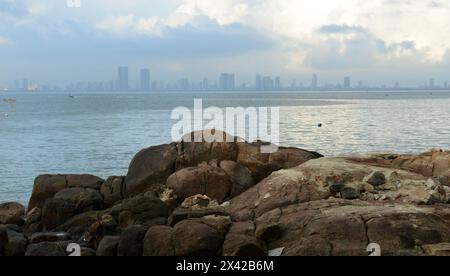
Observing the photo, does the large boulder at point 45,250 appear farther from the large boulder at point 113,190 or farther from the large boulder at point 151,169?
the large boulder at point 151,169

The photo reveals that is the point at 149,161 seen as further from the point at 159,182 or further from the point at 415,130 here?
the point at 415,130

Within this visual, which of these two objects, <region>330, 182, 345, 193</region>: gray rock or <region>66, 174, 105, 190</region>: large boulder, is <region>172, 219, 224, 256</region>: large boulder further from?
<region>66, 174, 105, 190</region>: large boulder

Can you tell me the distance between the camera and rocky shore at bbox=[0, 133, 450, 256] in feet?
41.1

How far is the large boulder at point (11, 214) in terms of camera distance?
804 inches

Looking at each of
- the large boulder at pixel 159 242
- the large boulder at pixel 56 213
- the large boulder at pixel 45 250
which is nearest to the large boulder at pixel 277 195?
the large boulder at pixel 159 242

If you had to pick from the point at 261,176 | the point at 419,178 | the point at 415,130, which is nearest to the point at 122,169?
the point at 261,176

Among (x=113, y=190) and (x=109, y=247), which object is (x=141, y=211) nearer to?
(x=109, y=247)

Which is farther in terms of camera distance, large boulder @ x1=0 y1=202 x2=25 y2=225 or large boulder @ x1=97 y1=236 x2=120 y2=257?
large boulder @ x1=0 y1=202 x2=25 y2=225

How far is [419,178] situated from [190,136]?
9919mm

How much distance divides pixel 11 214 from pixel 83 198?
3269 millimetres

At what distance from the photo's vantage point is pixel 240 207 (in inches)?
649

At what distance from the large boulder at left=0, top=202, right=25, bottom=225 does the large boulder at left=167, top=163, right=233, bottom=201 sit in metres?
6.12

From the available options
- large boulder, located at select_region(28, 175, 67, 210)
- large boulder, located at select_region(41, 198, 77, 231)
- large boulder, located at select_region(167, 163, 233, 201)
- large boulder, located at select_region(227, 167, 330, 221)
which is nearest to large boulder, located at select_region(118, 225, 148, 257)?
large boulder, located at select_region(227, 167, 330, 221)

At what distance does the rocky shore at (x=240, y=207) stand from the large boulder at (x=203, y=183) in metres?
0.04
